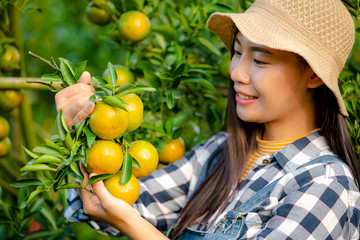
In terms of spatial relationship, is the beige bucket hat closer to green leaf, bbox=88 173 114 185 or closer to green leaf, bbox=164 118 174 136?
green leaf, bbox=164 118 174 136

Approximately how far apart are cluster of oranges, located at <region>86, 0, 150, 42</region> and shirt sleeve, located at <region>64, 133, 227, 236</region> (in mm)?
432

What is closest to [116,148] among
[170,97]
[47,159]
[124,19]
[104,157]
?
[104,157]

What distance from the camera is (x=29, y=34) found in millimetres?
2146

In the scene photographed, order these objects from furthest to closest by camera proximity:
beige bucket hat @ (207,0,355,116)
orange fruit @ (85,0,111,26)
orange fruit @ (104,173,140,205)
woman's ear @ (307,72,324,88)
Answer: orange fruit @ (85,0,111,26), woman's ear @ (307,72,324,88), beige bucket hat @ (207,0,355,116), orange fruit @ (104,173,140,205)

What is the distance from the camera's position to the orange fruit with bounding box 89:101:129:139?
931 mm

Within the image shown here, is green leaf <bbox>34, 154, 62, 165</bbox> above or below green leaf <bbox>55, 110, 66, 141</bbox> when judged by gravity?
below

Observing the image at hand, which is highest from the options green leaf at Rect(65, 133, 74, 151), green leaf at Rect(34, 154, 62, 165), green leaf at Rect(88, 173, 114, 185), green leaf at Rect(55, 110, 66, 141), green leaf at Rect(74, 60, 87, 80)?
green leaf at Rect(74, 60, 87, 80)

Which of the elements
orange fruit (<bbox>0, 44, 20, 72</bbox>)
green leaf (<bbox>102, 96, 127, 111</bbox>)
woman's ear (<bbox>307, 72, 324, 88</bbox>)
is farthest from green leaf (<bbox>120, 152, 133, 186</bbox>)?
orange fruit (<bbox>0, 44, 20, 72</bbox>)

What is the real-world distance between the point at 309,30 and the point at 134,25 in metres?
0.57

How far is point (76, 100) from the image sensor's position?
99 centimetres

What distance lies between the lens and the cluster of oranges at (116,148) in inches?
37.0

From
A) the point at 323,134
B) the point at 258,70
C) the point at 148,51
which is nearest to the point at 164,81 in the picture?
the point at 148,51

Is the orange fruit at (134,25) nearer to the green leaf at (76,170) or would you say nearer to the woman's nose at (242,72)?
the woman's nose at (242,72)

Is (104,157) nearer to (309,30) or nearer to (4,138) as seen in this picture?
(309,30)
